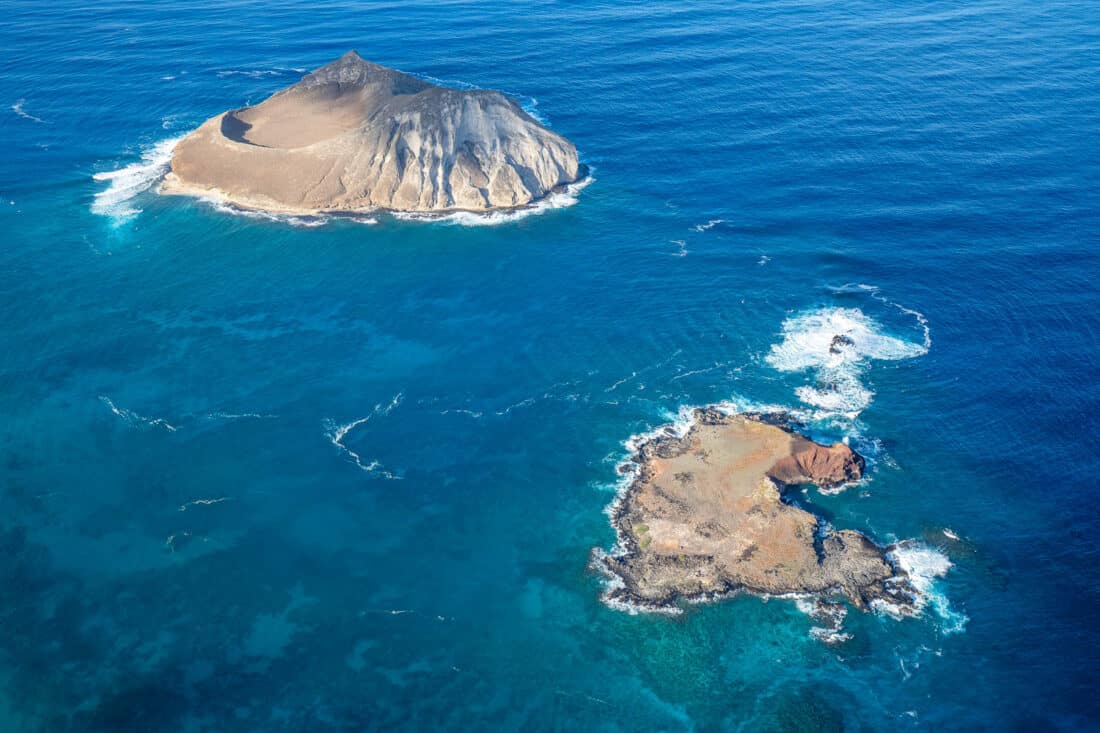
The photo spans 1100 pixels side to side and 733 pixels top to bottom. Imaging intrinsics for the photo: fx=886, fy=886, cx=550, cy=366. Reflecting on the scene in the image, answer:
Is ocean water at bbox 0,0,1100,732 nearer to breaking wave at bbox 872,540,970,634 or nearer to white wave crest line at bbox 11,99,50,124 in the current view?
breaking wave at bbox 872,540,970,634

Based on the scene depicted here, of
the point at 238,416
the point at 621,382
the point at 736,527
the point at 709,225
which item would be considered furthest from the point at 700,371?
the point at 238,416

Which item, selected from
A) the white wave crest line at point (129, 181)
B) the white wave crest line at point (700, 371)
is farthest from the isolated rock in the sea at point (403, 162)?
the white wave crest line at point (700, 371)

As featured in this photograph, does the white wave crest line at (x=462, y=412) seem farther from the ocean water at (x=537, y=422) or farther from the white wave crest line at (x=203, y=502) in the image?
the white wave crest line at (x=203, y=502)

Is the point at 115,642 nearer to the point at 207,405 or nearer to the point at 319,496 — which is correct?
the point at 319,496

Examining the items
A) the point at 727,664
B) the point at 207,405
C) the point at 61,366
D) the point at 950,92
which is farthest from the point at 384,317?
the point at 950,92

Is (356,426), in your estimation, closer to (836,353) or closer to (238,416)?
(238,416)
